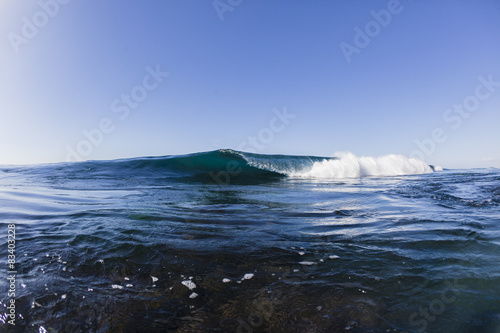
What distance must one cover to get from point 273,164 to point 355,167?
5.99 m

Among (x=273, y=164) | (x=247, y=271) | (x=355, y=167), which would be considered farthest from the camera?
→ (x=355, y=167)

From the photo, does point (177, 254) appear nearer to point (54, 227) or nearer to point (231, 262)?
point (231, 262)

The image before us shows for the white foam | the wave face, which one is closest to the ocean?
the wave face

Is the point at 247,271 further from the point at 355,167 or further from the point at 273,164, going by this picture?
the point at 355,167

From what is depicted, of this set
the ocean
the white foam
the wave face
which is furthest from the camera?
the white foam

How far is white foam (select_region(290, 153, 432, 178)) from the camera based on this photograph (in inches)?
680

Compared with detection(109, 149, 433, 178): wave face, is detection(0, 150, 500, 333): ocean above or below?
below

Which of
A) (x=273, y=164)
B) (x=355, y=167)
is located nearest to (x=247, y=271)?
(x=273, y=164)

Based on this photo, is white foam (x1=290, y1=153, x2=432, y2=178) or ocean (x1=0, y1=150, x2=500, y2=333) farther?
white foam (x1=290, y1=153, x2=432, y2=178)

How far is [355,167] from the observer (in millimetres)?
17750

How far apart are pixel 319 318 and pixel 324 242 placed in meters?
1.42

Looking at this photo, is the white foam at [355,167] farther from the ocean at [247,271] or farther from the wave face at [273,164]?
the ocean at [247,271]

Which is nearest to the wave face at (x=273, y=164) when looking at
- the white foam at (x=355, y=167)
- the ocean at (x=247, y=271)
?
the white foam at (x=355, y=167)

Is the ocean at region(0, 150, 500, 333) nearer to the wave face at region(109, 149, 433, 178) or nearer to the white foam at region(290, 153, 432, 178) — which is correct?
the wave face at region(109, 149, 433, 178)
